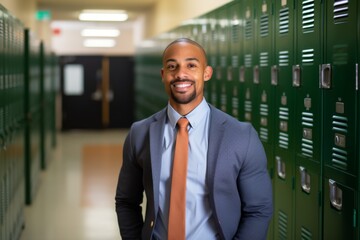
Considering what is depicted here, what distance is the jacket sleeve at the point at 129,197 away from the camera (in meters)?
2.46

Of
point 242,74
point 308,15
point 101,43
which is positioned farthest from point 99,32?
point 308,15

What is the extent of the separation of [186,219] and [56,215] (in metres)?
5.21

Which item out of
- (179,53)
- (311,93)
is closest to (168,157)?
(179,53)

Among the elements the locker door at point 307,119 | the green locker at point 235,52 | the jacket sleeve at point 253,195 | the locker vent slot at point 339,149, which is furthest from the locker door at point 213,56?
the jacket sleeve at point 253,195

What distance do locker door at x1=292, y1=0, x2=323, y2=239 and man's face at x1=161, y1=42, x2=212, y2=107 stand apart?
4.56 ft

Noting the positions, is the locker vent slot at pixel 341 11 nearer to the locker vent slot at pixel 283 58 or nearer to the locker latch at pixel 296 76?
the locker latch at pixel 296 76

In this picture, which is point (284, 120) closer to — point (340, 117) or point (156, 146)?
point (340, 117)

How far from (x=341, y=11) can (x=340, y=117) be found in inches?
20.8

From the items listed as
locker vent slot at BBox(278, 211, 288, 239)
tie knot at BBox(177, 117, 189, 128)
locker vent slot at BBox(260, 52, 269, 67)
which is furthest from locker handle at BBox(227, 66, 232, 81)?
tie knot at BBox(177, 117, 189, 128)

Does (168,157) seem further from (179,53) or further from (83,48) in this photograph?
(83,48)

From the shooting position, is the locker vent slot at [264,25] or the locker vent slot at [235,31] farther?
the locker vent slot at [235,31]

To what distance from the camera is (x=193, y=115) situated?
236cm

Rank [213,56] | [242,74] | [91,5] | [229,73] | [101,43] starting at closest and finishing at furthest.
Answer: [242,74] < [229,73] < [213,56] < [91,5] < [101,43]

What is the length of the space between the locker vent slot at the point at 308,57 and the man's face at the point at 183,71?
4.83 feet
